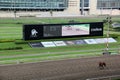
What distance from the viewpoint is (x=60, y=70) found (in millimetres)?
39781

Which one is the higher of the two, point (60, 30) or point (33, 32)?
point (60, 30)

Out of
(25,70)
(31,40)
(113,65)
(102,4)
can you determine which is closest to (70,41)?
(31,40)

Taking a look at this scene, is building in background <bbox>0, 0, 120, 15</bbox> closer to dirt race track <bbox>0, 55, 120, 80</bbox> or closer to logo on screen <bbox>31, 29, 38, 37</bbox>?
logo on screen <bbox>31, 29, 38, 37</bbox>

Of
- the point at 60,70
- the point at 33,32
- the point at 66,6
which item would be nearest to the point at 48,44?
the point at 33,32

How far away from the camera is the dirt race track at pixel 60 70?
36.6m

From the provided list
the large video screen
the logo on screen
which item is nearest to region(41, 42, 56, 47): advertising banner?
the logo on screen

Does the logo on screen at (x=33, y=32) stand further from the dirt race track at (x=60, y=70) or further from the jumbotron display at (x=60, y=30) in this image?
the dirt race track at (x=60, y=70)

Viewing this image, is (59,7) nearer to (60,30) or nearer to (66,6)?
(66,6)

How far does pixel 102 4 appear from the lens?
557 ft

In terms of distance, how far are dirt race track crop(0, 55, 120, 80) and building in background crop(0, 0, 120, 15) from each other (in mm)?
102230

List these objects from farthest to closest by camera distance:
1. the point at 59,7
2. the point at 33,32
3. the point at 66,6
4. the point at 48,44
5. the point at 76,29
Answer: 1. the point at 66,6
2. the point at 59,7
3. the point at 76,29
4. the point at 33,32
5. the point at 48,44

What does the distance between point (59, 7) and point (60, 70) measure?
117419 millimetres

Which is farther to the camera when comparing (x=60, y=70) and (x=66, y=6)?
(x=66, y=6)

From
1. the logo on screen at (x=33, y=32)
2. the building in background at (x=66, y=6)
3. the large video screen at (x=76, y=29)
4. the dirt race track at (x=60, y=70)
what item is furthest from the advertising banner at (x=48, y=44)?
the building in background at (x=66, y=6)
